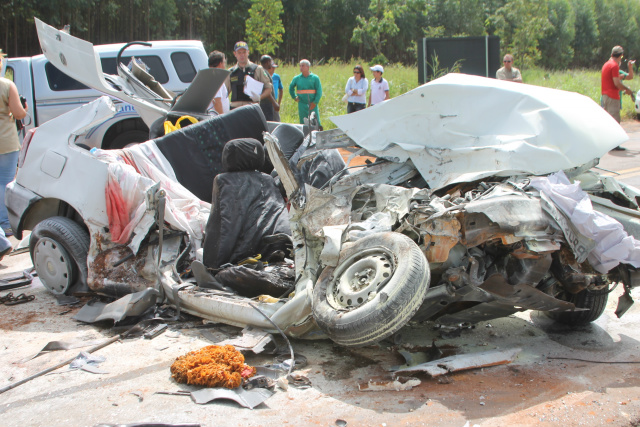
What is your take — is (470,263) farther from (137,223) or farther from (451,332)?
(137,223)

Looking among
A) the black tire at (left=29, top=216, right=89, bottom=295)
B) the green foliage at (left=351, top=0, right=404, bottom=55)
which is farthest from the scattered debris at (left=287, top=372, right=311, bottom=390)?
the green foliage at (left=351, top=0, right=404, bottom=55)

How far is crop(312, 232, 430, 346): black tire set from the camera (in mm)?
3281

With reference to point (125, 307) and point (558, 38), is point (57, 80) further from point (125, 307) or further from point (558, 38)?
point (558, 38)

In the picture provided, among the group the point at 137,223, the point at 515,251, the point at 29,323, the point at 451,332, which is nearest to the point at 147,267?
the point at 137,223

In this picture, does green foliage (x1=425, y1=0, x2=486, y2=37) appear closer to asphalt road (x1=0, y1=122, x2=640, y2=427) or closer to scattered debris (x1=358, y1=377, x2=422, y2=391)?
asphalt road (x1=0, y1=122, x2=640, y2=427)

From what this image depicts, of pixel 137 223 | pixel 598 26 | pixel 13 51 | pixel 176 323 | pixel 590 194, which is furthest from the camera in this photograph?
pixel 598 26

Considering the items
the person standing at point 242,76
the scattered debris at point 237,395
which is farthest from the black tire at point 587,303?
the person standing at point 242,76

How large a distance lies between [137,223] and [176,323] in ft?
2.90

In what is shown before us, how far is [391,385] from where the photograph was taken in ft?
11.3

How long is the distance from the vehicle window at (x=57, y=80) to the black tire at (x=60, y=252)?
5.70 meters

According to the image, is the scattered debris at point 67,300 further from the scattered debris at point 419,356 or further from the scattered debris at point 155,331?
the scattered debris at point 419,356

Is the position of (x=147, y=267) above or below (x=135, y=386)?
above

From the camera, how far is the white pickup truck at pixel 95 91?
941cm

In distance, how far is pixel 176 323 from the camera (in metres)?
4.46
